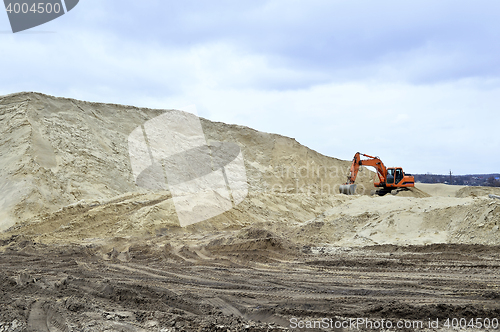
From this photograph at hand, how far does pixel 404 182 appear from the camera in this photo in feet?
80.1

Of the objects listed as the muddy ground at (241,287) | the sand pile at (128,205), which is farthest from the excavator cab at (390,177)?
the muddy ground at (241,287)

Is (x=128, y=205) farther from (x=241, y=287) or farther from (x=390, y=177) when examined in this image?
(x=390, y=177)

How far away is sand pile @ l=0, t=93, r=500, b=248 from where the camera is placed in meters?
11.1

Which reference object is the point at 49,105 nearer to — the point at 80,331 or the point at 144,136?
the point at 144,136

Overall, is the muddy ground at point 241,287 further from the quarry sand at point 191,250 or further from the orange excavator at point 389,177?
the orange excavator at point 389,177

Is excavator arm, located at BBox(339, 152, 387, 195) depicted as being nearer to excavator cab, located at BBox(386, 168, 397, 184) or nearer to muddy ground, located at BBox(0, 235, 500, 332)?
excavator cab, located at BBox(386, 168, 397, 184)

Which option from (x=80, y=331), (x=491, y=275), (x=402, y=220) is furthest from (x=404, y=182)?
(x=80, y=331)

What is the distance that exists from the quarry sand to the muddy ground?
0.03 meters

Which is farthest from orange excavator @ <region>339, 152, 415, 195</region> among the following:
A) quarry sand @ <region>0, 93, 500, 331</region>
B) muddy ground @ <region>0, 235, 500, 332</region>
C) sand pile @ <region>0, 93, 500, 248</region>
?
muddy ground @ <region>0, 235, 500, 332</region>

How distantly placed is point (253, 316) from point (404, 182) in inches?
867

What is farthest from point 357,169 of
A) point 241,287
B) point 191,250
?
point 241,287

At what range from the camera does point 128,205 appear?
14750mm

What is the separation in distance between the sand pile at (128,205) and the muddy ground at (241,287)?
50.1 inches

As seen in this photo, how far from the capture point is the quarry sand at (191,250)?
187 inches
